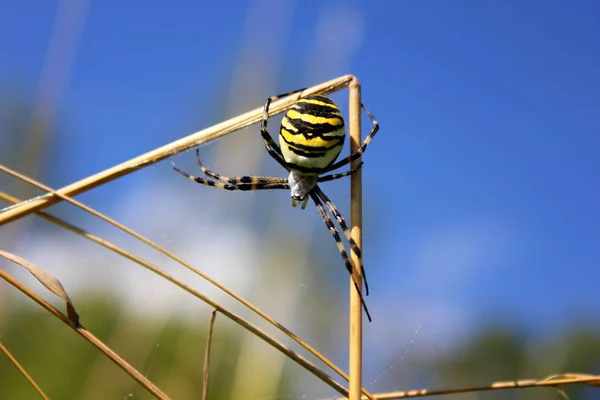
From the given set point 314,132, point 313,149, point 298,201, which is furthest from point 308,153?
point 298,201

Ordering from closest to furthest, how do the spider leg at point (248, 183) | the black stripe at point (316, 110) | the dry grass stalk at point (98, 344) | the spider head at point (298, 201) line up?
the dry grass stalk at point (98, 344), the black stripe at point (316, 110), the spider head at point (298, 201), the spider leg at point (248, 183)

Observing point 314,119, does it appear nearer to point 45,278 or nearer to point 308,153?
point 308,153

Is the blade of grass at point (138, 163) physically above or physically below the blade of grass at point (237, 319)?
above

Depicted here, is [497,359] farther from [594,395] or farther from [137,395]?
[137,395]

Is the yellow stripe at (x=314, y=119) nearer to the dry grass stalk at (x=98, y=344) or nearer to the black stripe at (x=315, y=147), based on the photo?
the black stripe at (x=315, y=147)

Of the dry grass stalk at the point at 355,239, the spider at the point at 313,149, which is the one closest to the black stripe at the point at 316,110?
the spider at the point at 313,149

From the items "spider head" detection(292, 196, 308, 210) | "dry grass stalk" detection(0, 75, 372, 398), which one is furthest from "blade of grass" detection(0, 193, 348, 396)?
"spider head" detection(292, 196, 308, 210)

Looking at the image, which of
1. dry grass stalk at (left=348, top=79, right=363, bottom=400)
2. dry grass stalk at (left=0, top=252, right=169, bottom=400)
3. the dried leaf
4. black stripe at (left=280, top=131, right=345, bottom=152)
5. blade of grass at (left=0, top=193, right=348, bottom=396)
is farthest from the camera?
black stripe at (left=280, top=131, right=345, bottom=152)

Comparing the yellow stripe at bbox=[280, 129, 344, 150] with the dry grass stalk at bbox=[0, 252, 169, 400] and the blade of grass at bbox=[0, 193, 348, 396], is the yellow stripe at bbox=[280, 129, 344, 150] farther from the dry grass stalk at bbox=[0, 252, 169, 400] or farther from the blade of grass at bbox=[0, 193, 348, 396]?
the dry grass stalk at bbox=[0, 252, 169, 400]

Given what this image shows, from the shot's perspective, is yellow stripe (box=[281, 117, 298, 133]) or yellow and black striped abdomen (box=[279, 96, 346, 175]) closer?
yellow and black striped abdomen (box=[279, 96, 346, 175])
